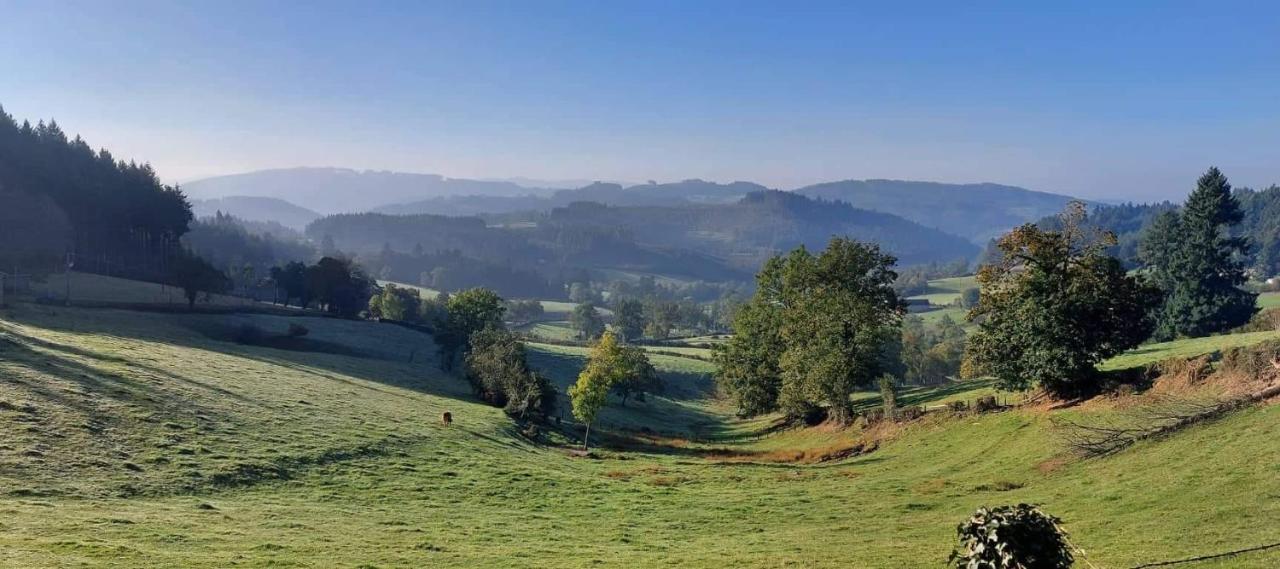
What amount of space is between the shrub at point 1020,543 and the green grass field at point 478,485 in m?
11.3

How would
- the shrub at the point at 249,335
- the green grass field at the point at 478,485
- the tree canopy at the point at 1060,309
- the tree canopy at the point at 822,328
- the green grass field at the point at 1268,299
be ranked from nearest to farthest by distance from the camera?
the green grass field at the point at 478,485, the tree canopy at the point at 1060,309, the tree canopy at the point at 822,328, the shrub at the point at 249,335, the green grass field at the point at 1268,299

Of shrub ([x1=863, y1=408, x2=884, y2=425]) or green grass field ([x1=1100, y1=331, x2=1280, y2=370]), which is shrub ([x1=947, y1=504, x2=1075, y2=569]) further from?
shrub ([x1=863, y1=408, x2=884, y2=425])

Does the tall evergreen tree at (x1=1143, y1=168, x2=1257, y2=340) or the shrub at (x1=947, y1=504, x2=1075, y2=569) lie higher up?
the tall evergreen tree at (x1=1143, y1=168, x2=1257, y2=340)

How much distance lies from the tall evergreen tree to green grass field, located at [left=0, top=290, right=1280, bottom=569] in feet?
157

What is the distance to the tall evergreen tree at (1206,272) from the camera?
91.1 metres

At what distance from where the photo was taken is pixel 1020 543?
9.78m

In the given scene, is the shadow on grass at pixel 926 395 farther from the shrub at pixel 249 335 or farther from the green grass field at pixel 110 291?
the green grass field at pixel 110 291

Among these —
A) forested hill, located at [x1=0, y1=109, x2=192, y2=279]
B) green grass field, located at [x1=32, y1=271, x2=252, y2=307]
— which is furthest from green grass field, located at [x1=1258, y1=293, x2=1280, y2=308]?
forested hill, located at [x1=0, y1=109, x2=192, y2=279]

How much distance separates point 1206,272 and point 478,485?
9800 centimetres

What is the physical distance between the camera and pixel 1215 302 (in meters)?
91.1

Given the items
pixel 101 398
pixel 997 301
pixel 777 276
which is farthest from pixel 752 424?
pixel 101 398

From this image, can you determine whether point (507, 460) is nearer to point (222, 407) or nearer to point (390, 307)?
point (222, 407)

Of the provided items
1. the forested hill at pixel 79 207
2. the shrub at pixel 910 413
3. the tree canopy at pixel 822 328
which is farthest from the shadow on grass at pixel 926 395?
the forested hill at pixel 79 207

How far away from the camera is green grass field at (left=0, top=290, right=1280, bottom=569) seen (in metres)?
23.2
